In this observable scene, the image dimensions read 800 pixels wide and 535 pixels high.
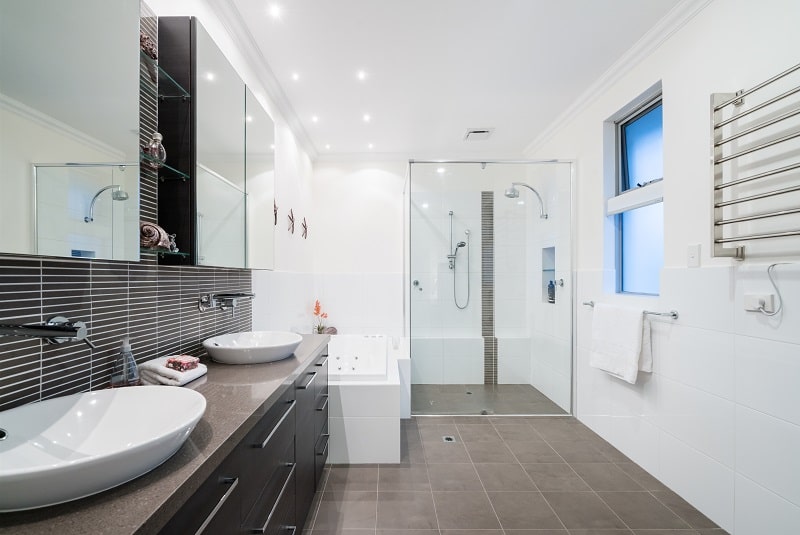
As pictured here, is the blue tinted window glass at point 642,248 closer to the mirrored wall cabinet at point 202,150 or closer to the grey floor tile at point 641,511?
the grey floor tile at point 641,511

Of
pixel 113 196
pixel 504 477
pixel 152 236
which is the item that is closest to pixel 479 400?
pixel 504 477

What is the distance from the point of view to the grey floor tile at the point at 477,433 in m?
2.70

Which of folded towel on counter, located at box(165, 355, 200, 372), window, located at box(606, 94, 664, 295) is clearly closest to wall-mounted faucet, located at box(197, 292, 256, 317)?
folded towel on counter, located at box(165, 355, 200, 372)

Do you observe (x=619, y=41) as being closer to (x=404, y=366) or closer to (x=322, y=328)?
(x=404, y=366)

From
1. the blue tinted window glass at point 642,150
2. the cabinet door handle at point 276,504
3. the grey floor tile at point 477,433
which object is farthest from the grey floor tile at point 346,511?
the blue tinted window glass at point 642,150

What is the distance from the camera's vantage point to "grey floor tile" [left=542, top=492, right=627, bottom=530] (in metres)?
1.77

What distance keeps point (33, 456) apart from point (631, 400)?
2.83m

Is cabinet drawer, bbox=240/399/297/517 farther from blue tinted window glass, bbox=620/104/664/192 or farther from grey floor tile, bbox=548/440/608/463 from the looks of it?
blue tinted window glass, bbox=620/104/664/192

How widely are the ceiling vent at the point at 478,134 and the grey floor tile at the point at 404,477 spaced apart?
2959 millimetres

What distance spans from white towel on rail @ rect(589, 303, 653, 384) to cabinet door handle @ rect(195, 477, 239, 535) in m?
2.27

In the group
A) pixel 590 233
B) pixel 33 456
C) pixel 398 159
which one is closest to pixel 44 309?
pixel 33 456

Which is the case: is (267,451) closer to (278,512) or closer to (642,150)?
(278,512)

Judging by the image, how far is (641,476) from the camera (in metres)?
2.18

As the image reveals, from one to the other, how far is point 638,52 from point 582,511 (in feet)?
8.98
